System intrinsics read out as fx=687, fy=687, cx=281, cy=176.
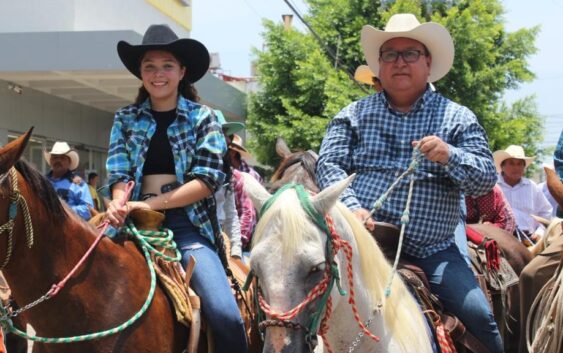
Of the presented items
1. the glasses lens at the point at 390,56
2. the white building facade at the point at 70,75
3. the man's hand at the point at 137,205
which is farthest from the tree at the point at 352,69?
the man's hand at the point at 137,205

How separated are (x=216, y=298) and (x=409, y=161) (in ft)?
4.41

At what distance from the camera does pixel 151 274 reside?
12.6 ft

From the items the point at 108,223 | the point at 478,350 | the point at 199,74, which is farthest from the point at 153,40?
the point at 478,350

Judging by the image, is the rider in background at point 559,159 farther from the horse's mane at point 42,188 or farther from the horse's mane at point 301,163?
the horse's mane at point 42,188

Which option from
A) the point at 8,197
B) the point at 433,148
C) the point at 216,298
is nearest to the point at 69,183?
the point at 216,298

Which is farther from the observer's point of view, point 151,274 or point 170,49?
point 170,49

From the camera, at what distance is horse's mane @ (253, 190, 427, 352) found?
282cm

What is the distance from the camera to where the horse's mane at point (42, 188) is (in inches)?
136

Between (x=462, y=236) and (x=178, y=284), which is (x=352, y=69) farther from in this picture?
(x=178, y=284)

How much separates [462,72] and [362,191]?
54.7 ft

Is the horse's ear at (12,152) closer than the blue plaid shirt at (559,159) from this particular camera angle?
Yes

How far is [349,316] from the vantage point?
10.4 ft

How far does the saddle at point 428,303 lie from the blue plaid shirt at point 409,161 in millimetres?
136

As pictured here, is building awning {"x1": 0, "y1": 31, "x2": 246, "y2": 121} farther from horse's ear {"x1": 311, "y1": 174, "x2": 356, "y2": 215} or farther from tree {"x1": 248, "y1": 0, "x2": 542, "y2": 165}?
horse's ear {"x1": 311, "y1": 174, "x2": 356, "y2": 215}
